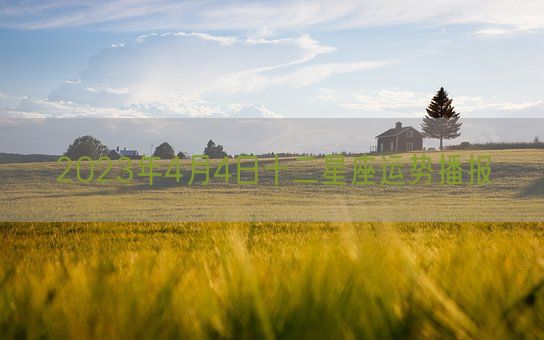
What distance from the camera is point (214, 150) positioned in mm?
28688

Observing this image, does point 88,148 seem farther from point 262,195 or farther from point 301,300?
point 301,300

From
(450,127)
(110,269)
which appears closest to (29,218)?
(110,269)

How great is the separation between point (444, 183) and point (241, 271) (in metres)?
26.5

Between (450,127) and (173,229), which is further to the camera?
(450,127)

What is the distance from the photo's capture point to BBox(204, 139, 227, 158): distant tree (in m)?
27.3

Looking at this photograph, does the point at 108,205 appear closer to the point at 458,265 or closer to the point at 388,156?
the point at 388,156

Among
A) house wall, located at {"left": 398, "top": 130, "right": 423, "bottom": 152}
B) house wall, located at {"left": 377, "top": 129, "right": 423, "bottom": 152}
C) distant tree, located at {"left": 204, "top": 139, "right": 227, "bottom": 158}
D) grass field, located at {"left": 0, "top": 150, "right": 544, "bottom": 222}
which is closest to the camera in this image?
grass field, located at {"left": 0, "top": 150, "right": 544, "bottom": 222}

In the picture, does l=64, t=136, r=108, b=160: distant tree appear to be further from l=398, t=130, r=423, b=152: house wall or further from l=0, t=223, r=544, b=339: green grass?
l=0, t=223, r=544, b=339: green grass

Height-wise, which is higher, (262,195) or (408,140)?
(408,140)

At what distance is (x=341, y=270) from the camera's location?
70.6 inches

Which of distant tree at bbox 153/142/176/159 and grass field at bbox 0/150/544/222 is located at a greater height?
distant tree at bbox 153/142/176/159

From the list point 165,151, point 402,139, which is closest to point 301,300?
point 165,151

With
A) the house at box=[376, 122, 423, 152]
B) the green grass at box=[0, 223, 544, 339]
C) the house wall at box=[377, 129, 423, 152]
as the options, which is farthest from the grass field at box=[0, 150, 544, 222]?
the house wall at box=[377, 129, 423, 152]

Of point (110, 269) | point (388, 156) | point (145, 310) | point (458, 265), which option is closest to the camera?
point (145, 310)
